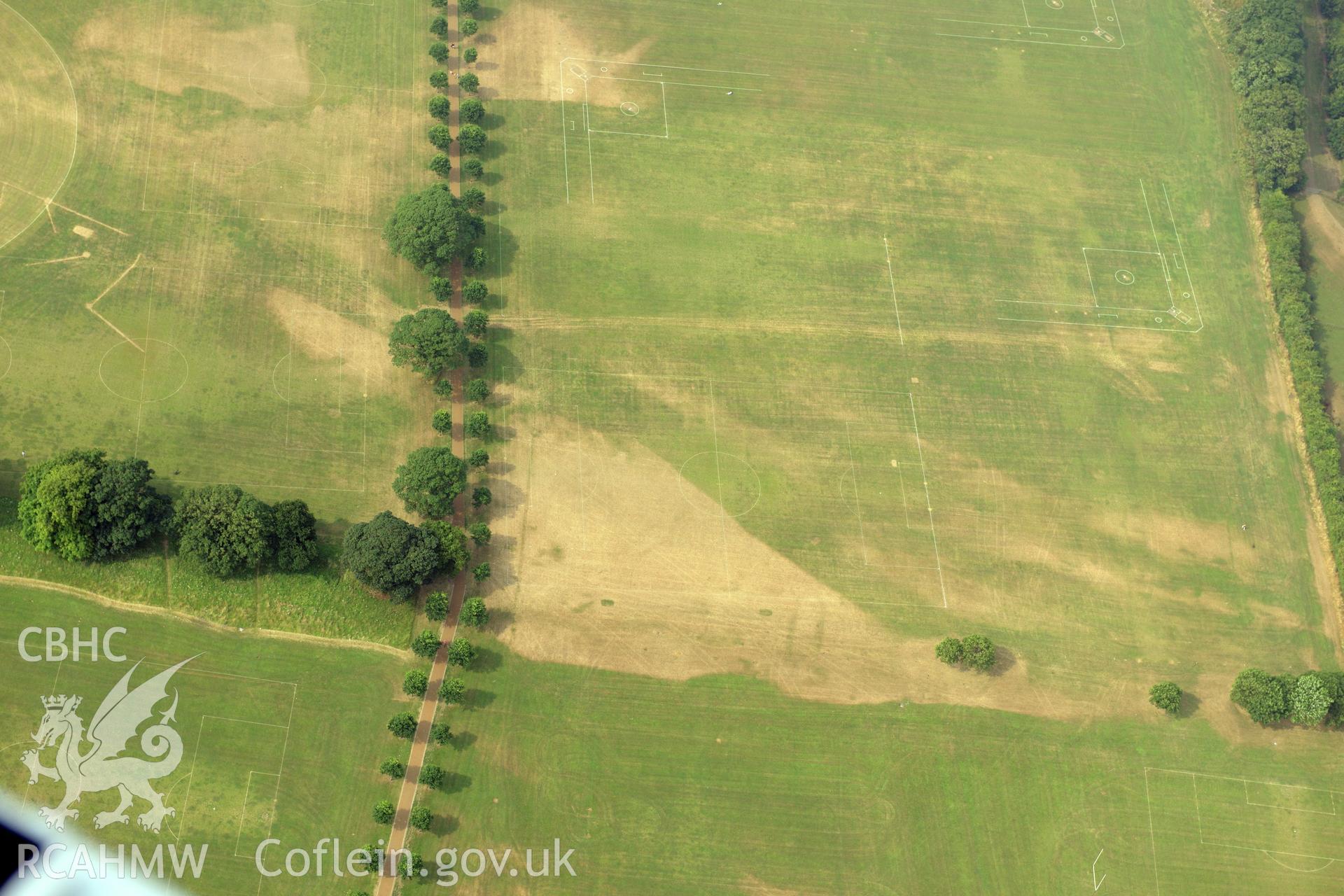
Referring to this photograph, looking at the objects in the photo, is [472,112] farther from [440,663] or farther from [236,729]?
[236,729]

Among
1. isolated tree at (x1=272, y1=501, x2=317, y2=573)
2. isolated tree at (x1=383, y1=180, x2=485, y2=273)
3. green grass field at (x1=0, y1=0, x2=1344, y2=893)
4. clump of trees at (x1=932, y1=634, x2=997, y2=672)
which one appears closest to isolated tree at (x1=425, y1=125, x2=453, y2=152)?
green grass field at (x1=0, y1=0, x2=1344, y2=893)

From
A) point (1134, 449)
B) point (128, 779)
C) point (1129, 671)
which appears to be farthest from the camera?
point (1134, 449)

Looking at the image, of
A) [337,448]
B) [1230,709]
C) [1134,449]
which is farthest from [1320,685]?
[337,448]

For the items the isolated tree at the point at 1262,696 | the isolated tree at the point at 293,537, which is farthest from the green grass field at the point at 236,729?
the isolated tree at the point at 1262,696

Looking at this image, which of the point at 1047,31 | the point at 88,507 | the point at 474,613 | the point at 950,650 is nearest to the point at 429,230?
the point at 474,613

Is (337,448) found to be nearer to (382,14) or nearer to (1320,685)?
(382,14)
